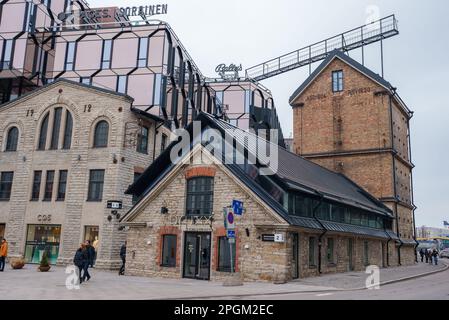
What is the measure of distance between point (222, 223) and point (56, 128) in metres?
15.0

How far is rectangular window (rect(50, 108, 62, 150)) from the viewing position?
2892 cm

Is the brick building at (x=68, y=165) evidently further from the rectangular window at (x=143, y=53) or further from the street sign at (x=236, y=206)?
the street sign at (x=236, y=206)

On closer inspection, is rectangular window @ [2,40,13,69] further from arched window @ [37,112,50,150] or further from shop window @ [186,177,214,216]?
shop window @ [186,177,214,216]

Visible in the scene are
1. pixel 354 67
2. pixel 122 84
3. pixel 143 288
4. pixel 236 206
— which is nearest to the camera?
pixel 143 288

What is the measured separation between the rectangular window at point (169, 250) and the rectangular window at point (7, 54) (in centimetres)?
2595

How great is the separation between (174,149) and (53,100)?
Result: 11434 millimetres

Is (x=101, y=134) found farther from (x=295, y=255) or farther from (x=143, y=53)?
(x=295, y=255)

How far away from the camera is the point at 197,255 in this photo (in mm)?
20781

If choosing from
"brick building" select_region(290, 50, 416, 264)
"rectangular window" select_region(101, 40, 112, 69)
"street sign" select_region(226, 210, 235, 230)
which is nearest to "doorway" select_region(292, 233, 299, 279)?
"street sign" select_region(226, 210, 235, 230)

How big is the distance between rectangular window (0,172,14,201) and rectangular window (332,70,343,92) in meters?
28.0

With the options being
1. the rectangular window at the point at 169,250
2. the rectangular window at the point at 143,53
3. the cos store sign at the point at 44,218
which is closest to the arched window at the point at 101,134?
the cos store sign at the point at 44,218

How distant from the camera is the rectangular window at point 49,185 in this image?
28188mm

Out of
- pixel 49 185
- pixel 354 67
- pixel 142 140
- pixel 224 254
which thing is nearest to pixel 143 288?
pixel 224 254
